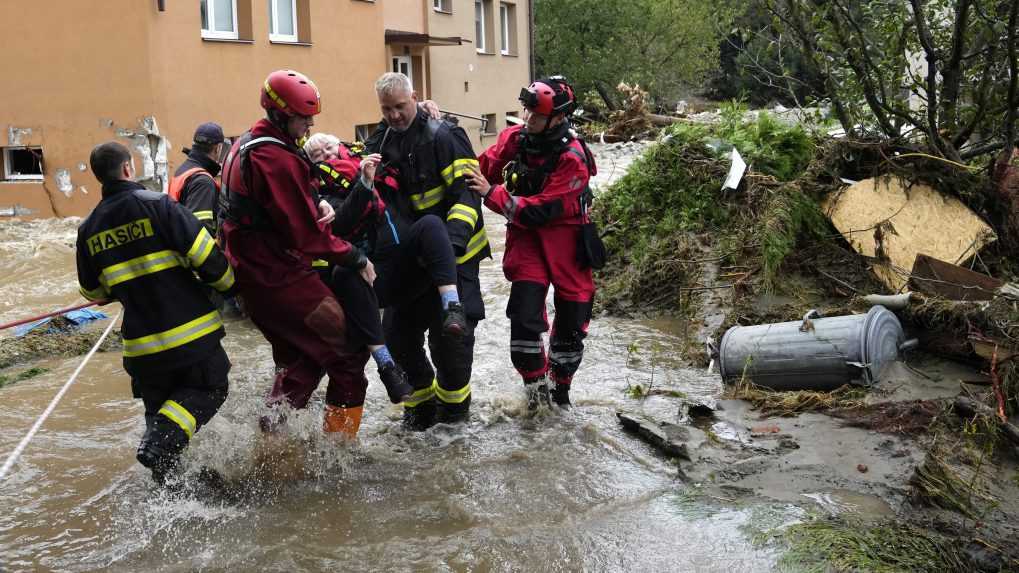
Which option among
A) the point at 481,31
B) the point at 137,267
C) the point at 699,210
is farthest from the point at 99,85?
the point at 481,31

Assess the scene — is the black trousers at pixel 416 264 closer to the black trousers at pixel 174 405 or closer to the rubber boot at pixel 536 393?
the rubber boot at pixel 536 393

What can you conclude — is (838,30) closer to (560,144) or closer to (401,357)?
(560,144)

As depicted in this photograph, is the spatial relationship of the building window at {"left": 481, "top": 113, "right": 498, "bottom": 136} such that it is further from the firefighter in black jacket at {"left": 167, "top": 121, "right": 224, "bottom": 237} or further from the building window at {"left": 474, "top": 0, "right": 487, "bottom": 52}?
the firefighter in black jacket at {"left": 167, "top": 121, "right": 224, "bottom": 237}

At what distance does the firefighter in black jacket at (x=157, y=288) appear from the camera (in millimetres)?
4355

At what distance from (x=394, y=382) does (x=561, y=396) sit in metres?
1.39

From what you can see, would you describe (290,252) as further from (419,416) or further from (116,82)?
(116,82)

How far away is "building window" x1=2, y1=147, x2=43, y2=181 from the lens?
13606 millimetres

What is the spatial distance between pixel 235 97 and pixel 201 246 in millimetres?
10785

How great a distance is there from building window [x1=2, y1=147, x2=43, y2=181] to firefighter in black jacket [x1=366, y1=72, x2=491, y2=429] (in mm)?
9969

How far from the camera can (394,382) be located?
5.07 metres

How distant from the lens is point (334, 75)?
57.0 feet

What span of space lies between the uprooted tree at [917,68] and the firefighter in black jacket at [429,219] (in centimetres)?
356

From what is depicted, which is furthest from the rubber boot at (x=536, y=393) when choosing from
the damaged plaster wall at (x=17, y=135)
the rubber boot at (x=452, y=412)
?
the damaged plaster wall at (x=17, y=135)

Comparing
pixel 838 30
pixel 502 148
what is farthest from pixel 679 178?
pixel 502 148
